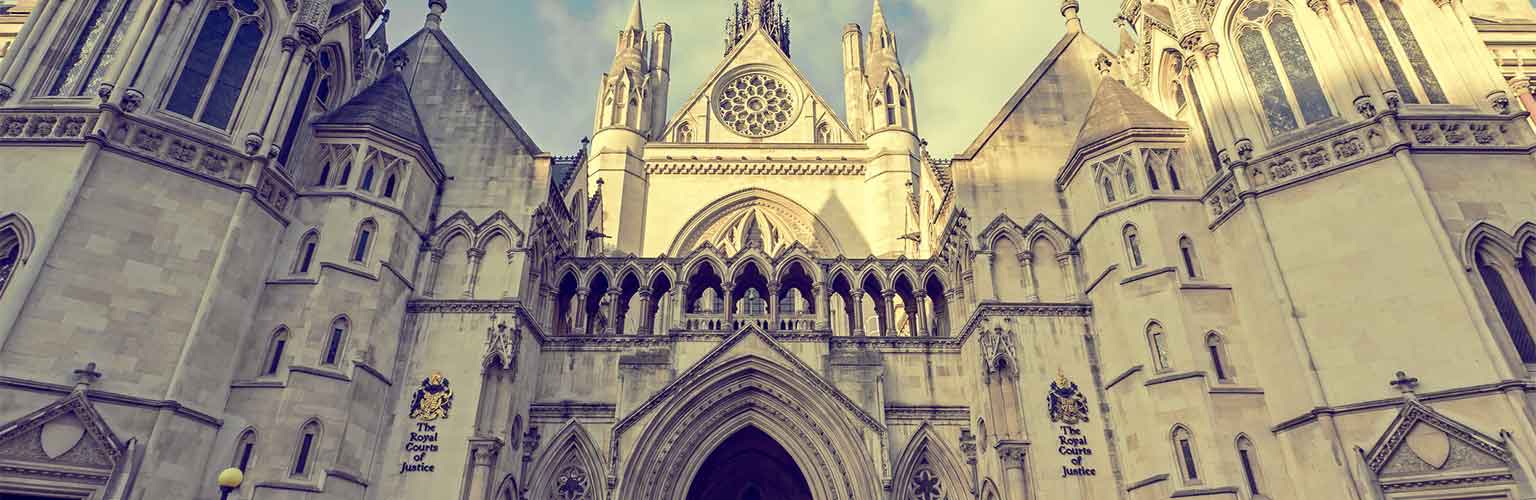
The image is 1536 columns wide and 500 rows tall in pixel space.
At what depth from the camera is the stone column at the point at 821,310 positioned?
21.0 metres

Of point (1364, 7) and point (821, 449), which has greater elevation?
point (1364, 7)

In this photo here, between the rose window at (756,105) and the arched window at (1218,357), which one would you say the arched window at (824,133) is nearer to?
the rose window at (756,105)

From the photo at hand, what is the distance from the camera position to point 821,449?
19.7 m

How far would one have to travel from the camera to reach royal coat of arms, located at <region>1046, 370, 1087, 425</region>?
18266mm

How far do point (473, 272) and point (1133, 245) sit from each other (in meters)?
16.2

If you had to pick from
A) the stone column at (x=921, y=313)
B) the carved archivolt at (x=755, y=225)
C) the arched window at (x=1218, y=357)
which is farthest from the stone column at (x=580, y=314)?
the arched window at (x=1218, y=357)

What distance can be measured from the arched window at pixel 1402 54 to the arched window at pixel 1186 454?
8.17 metres

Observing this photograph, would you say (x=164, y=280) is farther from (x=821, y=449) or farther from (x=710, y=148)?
(x=710, y=148)

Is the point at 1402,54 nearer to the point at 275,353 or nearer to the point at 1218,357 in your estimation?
the point at 1218,357

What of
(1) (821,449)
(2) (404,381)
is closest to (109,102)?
(2) (404,381)

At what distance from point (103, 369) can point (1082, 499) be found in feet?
63.0

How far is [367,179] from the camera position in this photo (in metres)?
19.3

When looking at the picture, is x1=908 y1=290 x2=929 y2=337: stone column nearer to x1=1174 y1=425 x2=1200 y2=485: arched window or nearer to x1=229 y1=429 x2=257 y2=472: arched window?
x1=1174 y1=425 x2=1200 y2=485: arched window

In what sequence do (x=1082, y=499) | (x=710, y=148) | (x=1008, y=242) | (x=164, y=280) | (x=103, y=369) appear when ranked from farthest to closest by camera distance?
(x=710, y=148)
(x=1008, y=242)
(x=1082, y=499)
(x=164, y=280)
(x=103, y=369)
